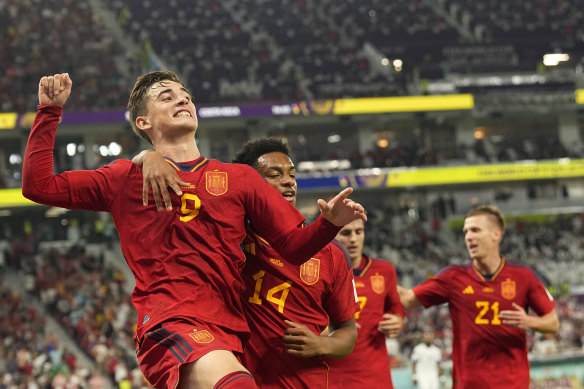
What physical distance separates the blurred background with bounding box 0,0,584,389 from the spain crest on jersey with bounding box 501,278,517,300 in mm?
14763

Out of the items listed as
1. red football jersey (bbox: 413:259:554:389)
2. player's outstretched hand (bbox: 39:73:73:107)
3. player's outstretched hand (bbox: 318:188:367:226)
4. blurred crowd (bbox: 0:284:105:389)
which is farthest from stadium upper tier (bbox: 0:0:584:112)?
player's outstretched hand (bbox: 318:188:367:226)

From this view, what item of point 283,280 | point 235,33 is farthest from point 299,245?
point 235,33

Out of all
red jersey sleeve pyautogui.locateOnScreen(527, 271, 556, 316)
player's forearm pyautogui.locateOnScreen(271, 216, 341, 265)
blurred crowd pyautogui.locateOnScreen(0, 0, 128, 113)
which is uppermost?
blurred crowd pyautogui.locateOnScreen(0, 0, 128, 113)

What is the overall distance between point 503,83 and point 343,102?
25.6 feet

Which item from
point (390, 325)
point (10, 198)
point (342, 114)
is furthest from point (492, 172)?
point (390, 325)

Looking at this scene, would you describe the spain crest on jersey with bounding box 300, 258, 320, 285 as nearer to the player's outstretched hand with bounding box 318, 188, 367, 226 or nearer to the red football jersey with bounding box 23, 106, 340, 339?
the red football jersey with bounding box 23, 106, 340, 339

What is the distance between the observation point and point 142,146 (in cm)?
3022

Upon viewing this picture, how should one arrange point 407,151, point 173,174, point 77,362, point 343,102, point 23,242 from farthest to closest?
point 407,151 → point 343,102 → point 23,242 → point 77,362 → point 173,174

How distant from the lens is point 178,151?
3650mm

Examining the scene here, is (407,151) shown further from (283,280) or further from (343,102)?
(283,280)

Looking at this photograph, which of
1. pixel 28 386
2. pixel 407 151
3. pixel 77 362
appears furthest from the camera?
pixel 407 151

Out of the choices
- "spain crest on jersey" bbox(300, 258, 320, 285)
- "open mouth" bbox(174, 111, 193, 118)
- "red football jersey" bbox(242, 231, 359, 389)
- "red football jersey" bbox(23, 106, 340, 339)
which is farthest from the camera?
"spain crest on jersey" bbox(300, 258, 320, 285)

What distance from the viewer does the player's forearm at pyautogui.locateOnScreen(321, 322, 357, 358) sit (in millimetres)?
3969

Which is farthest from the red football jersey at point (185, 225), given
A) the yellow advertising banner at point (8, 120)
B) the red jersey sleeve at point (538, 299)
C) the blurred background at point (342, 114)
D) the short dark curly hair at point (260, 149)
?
the yellow advertising banner at point (8, 120)
